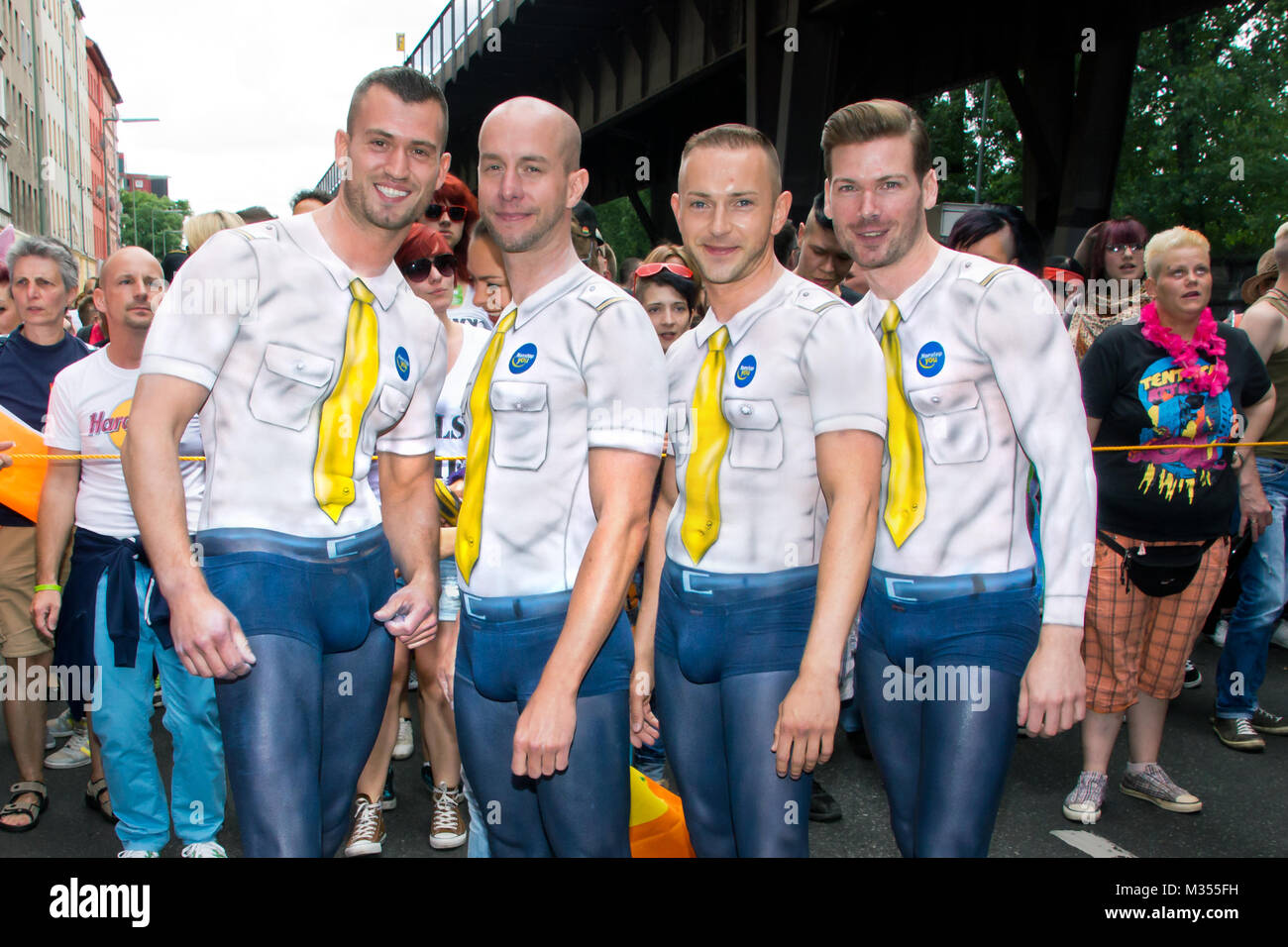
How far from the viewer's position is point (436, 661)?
4.60m

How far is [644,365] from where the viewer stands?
266cm

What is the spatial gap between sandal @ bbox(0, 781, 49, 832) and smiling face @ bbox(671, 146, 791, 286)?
4128mm

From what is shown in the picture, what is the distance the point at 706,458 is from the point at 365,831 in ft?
8.91

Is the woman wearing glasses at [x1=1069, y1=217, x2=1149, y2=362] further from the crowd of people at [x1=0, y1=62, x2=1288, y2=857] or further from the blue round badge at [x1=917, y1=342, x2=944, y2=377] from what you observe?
the blue round badge at [x1=917, y1=342, x2=944, y2=377]

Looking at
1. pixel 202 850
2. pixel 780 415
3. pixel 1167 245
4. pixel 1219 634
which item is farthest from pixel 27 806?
pixel 1219 634

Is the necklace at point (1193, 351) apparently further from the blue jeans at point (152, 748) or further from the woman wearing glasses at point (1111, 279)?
the blue jeans at point (152, 748)

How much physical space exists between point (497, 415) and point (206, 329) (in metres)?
0.71

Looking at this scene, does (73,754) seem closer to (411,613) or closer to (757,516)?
(411,613)

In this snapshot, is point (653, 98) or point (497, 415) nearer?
point (497, 415)

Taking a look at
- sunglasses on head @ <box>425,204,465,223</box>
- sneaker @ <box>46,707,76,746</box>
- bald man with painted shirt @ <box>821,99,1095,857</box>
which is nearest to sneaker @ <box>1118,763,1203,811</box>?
bald man with painted shirt @ <box>821,99,1095,857</box>

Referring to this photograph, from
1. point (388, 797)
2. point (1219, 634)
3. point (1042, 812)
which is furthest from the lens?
point (1219, 634)

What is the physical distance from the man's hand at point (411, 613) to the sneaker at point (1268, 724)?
16.7 ft
